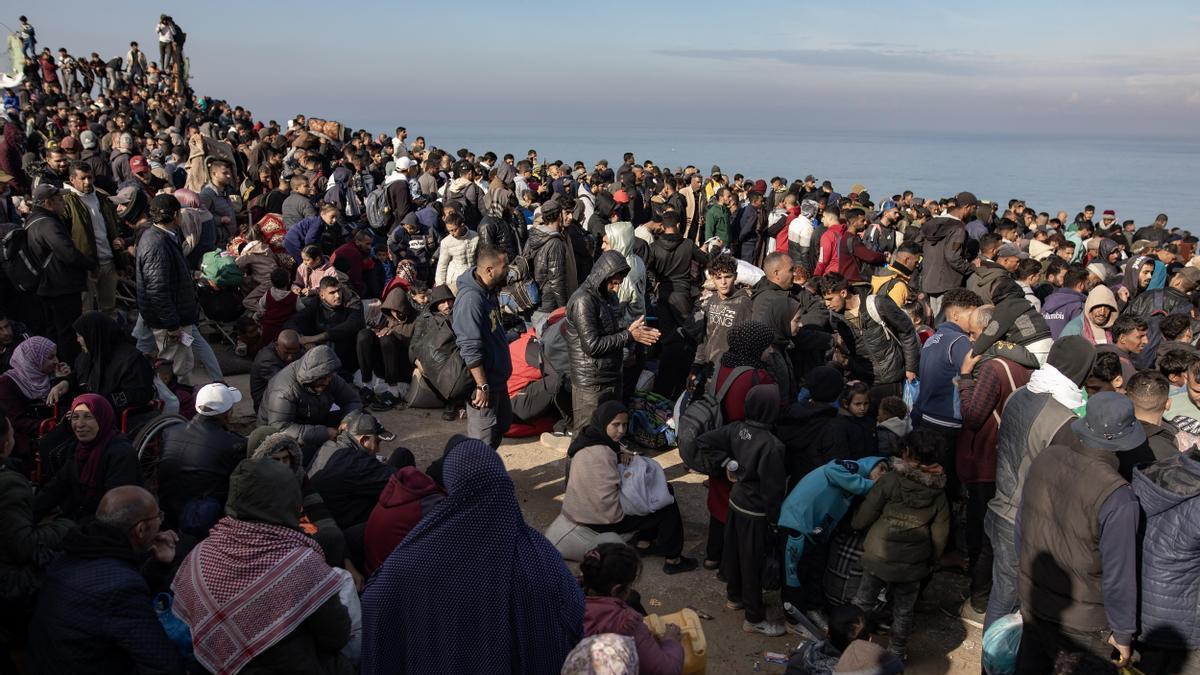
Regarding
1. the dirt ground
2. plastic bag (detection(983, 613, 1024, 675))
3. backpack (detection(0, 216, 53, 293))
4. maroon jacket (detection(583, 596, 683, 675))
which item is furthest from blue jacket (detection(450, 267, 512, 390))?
backpack (detection(0, 216, 53, 293))

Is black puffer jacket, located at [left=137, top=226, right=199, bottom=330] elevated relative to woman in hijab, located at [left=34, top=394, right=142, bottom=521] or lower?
elevated

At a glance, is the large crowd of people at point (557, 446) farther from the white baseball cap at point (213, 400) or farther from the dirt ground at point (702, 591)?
the dirt ground at point (702, 591)

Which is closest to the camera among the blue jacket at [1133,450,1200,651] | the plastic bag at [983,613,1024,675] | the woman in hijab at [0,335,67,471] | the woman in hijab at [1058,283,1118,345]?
the blue jacket at [1133,450,1200,651]

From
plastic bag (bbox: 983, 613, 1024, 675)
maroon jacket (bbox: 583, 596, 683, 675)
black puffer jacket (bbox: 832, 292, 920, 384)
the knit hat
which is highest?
the knit hat

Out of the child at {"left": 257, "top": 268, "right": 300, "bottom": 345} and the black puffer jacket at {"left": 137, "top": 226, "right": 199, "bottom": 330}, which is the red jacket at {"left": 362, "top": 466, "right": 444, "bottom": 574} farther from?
the child at {"left": 257, "top": 268, "right": 300, "bottom": 345}

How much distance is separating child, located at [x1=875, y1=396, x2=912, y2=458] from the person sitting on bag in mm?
1523

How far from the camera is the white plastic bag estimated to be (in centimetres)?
515

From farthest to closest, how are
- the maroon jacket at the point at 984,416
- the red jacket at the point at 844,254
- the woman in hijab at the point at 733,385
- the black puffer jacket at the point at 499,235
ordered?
the red jacket at the point at 844,254, the black puffer jacket at the point at 499,235, the woman in hijab at the point at 733,385, the maroon jacket at the point at 984,416

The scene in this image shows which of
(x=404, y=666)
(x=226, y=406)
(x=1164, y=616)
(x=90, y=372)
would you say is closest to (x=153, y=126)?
(x=90, y=372)

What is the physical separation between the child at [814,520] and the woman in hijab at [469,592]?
79.3 inches

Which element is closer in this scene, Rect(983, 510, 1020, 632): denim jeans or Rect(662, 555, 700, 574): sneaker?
Rect(983, 510, 1020, 632): denim jeans

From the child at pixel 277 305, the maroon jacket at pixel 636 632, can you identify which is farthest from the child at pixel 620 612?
the child at pixel 277 305

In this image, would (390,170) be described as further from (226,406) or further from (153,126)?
(226,406)

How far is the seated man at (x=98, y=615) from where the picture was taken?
3.12 meters
